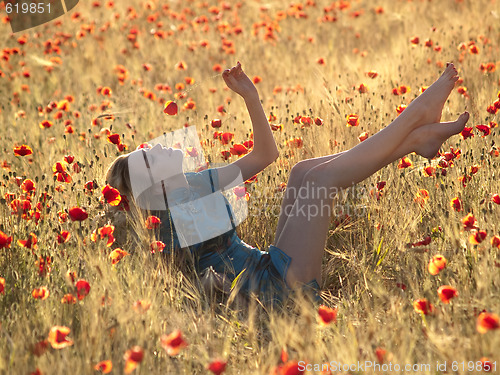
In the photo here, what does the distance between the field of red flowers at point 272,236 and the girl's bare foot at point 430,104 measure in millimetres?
184

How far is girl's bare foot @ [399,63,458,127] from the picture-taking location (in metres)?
2.45

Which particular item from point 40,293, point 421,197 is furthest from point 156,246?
point 421,197

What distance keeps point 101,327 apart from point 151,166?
3.11 feet

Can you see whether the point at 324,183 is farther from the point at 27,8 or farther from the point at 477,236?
the point at 27,8

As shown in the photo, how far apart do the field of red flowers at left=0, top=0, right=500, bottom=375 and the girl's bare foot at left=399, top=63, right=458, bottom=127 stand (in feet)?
0.60

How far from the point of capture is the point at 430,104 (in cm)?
248

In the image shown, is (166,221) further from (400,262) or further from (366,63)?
(366,63)

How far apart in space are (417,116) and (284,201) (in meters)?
0.68

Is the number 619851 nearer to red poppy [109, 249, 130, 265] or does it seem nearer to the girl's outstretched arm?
the girl's outstretched arm

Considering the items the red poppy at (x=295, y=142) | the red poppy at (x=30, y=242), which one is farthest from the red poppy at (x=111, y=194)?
the red poppy at (x=295, y=142)

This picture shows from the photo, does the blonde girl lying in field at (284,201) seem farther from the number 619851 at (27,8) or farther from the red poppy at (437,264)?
the number 619851 at (27,8)

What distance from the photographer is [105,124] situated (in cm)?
429

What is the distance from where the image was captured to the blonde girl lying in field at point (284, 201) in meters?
2.29

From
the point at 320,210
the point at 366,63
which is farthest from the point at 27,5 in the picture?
the point at 320,210
